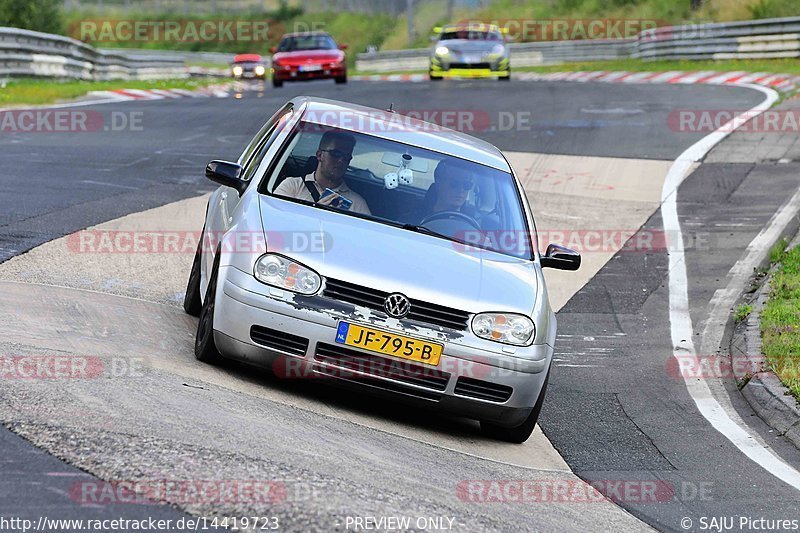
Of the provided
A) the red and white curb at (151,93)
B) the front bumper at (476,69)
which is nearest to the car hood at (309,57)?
the red and white curb at (151,93)

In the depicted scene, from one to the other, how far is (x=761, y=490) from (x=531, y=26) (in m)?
48.7

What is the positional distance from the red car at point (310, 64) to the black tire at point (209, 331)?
2631 cm

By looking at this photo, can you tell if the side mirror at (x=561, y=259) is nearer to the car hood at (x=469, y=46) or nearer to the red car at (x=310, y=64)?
the car hood at (x=469, y=46)

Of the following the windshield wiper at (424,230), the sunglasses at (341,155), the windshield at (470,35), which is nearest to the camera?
the windshield wiper at (424,230)

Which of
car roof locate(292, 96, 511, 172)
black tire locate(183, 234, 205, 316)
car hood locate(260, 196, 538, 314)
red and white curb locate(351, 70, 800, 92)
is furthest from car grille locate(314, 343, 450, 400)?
red and white curb locate(351, 70, 800, 92)

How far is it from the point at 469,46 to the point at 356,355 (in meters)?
26.1

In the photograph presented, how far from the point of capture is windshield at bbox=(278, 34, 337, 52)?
1346 inches

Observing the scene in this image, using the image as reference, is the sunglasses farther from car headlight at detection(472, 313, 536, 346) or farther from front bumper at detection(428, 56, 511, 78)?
front bumper at detection(428, 56, 511, 78)

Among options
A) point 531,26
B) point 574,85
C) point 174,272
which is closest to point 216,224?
point 174,272

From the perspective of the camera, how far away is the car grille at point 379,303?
6441 millimetres

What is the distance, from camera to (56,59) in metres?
27.5

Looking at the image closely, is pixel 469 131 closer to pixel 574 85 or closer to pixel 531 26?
pixel 574 85

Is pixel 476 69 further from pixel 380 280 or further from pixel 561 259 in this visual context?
pixel 380 280

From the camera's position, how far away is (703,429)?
770 centimetres
